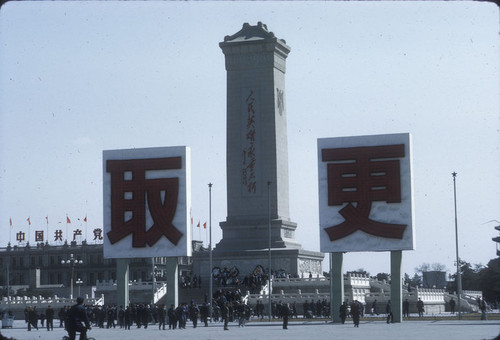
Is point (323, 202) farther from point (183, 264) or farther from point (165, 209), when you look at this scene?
point (183, 264)

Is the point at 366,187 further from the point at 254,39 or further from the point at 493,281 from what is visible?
the point at 254,39

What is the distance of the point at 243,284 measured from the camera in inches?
3474

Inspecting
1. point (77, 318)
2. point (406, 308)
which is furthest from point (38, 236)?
point (77, 318)

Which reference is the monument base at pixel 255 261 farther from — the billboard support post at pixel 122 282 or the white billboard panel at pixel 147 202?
the white billboard panel at pixel 147 202

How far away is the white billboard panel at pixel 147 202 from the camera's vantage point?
191 feet

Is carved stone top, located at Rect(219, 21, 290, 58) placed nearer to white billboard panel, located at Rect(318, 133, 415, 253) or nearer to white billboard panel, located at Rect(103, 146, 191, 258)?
white billboard panel, located at Rect(103, 146, 191, 258)

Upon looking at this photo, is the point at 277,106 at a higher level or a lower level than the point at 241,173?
higher

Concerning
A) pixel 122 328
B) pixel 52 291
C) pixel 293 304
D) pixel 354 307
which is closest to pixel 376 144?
pixel 354 307

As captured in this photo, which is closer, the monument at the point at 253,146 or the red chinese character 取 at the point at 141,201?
the red chinese character 取 at the point at 141,201

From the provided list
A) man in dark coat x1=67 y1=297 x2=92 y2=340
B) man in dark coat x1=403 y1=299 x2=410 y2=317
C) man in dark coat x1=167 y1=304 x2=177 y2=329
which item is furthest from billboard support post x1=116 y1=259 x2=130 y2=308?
man in dark coat x1=67 y1=297 x2=92 y2=340

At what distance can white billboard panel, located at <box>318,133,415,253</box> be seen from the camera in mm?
56594

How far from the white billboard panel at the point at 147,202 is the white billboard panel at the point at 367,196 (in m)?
7.59

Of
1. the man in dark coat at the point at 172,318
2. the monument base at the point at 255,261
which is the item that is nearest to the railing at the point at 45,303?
the monument base at the point at 255,261

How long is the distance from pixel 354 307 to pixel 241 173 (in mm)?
47787
